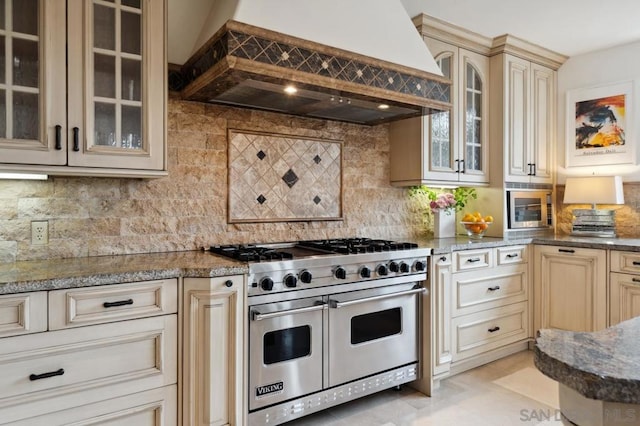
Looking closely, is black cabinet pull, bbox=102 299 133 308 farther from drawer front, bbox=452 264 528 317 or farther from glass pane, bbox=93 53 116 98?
drawer front, bbox=452 264 528 317

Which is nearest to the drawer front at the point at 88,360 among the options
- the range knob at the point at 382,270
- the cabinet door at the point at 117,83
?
the cabinet door at the point at 117,83

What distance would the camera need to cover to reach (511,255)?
3.39m

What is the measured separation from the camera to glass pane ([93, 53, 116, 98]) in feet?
6.64

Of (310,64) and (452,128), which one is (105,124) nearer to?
(310,64)

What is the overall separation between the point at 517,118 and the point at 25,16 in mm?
3612

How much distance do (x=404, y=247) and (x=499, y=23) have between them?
6.58ft

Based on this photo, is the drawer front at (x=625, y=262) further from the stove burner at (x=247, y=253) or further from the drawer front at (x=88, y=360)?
the drawer front at (x=88, y=360)

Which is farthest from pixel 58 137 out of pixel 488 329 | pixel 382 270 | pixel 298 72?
pixel 488 329

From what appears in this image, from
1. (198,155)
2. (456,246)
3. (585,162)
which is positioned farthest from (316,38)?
(585,162)

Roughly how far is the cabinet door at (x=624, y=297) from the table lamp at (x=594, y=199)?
72cm

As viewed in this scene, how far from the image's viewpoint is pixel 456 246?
297cm

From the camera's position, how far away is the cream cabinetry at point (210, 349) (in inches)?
76.9

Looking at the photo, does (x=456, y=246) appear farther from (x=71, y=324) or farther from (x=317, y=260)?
(x=71, y=324)

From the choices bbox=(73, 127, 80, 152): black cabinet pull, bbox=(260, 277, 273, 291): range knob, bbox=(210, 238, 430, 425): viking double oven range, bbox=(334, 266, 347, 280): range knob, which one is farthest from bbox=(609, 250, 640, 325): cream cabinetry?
bbox=(73, 127, 80, 152): black cabinet pull
